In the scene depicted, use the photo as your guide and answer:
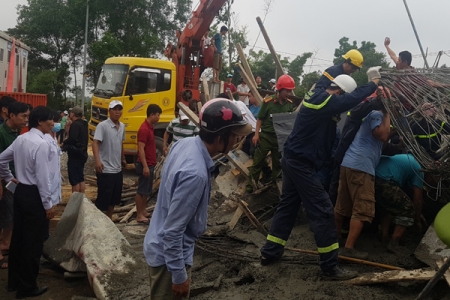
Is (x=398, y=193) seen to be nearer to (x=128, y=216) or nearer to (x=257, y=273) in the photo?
(x=257, y=273)

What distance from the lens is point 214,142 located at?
8.16 feet

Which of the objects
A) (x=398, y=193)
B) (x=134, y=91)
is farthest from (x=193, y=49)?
(x=398, y=193)

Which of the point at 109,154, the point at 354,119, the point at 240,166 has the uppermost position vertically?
the point at 354,119

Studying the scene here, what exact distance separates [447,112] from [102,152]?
432cm

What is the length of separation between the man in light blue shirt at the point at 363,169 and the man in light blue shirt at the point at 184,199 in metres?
2.16

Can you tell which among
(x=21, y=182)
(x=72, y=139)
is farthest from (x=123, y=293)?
(x=72, y=139)

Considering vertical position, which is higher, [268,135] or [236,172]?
[268,135]

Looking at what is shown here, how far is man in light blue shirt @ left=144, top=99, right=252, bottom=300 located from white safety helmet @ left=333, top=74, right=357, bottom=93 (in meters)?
1.86

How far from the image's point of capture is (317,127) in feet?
13.3

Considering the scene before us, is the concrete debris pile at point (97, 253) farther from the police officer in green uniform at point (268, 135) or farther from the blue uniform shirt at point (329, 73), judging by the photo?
the blue uniform shirt at point (329, 73)

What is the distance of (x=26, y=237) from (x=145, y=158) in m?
2.53

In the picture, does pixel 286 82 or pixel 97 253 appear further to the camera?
pixel 286 82

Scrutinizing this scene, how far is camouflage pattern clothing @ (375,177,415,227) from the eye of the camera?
4297mm

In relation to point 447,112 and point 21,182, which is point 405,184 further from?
point 21,182
